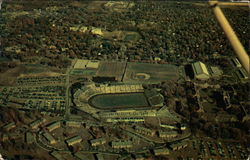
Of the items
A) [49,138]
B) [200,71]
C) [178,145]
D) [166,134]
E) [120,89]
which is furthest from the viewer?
[200,71]

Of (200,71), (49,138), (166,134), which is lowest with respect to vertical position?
(166,134)

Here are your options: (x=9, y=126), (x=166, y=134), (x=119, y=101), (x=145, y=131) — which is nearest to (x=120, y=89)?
(x=119, y=101)

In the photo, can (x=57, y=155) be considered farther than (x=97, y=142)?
No

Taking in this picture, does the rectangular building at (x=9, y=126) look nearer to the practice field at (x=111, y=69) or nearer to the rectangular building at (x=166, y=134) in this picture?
the practice field at (x=111, y=69)

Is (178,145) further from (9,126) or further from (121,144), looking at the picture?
(9,126)

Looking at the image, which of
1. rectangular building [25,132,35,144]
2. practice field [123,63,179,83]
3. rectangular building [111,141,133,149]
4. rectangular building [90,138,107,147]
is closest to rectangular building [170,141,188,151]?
rectangular building [111,141,133,149]

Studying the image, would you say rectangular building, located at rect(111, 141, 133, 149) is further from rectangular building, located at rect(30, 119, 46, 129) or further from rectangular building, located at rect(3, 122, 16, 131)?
rectangular building, located at rect(3, 122, 16, 131)
